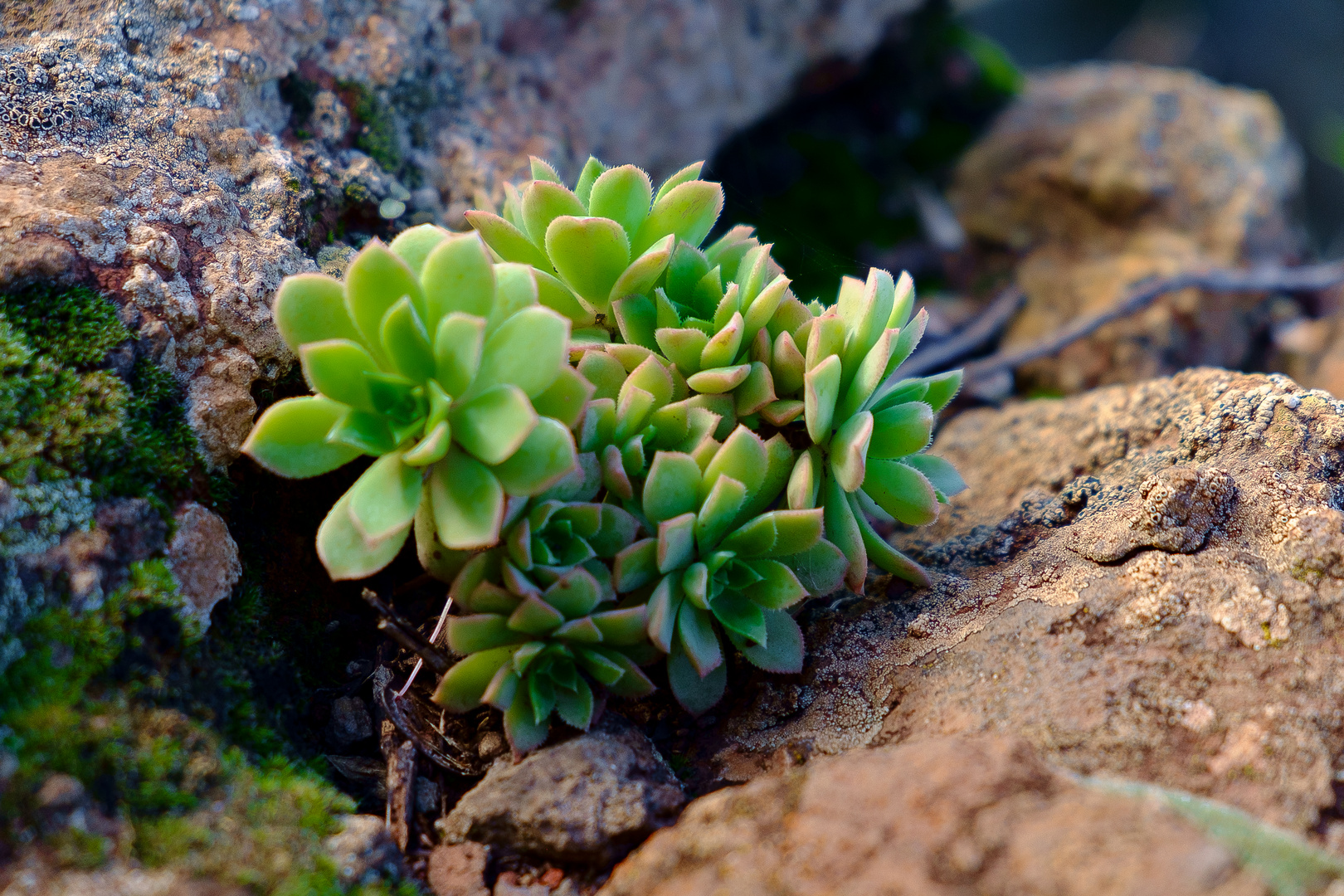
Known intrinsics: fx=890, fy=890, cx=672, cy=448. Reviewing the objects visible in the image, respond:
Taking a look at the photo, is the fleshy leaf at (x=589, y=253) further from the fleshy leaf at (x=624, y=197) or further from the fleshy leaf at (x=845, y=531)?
the fleshy leaf at (x=845, y=531)

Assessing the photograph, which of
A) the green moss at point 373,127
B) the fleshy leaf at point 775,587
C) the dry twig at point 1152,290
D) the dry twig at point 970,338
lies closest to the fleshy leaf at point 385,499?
the fleshy leaf at point 775,587

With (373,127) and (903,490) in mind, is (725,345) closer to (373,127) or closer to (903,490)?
(903,490)

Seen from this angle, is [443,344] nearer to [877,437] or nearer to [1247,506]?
[877,437]

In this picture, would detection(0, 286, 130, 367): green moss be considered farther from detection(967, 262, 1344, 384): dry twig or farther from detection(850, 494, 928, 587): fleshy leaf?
detection(967, 262, 1344, 384): dry twig

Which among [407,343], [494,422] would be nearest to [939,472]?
[494,422]

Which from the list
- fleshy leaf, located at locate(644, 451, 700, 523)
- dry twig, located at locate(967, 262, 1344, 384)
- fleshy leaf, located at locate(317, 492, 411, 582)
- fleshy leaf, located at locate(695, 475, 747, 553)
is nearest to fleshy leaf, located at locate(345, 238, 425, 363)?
fleshy leaf, located at locate(317, 492, 411, 582)
